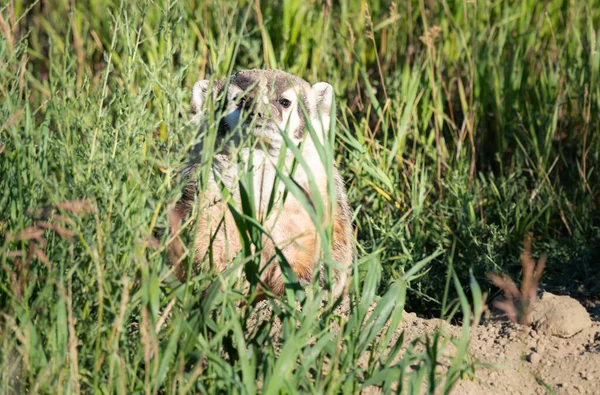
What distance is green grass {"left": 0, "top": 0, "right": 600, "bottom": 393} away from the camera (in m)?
2.75

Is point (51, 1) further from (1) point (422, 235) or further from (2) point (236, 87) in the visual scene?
(1) point (422, 235)

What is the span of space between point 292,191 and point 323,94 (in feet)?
5.31

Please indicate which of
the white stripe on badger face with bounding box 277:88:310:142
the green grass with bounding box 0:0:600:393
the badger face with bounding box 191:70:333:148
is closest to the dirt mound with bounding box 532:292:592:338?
the green grass with bounding box 0:0:600:393

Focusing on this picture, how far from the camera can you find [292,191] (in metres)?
3.00

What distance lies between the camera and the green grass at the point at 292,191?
108 inches

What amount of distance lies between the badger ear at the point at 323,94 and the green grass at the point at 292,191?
0.23 meters

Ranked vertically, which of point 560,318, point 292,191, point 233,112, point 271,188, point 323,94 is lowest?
point 560,318

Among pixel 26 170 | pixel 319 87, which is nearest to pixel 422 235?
pixel 319 87

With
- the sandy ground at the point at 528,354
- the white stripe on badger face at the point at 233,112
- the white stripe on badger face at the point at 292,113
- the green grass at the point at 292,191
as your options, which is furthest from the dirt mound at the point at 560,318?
the white stripe on badger face at the point at 233,112

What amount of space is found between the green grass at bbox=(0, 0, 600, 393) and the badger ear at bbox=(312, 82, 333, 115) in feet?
0.75

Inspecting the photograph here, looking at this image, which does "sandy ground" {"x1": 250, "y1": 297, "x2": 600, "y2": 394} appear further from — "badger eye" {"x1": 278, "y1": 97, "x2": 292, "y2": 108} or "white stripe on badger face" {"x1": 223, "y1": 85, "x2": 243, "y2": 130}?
"badger eye" {"x1": 278, "y1": 97, "x2": 292, "y2": 108}

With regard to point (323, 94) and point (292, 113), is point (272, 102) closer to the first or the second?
point (292, 113)

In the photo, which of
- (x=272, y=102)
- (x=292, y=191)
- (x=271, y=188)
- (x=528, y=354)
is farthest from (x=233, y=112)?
(x=528, y=354)

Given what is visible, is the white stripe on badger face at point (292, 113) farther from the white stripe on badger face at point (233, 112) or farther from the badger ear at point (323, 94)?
the badger ear at point (323, 94)
